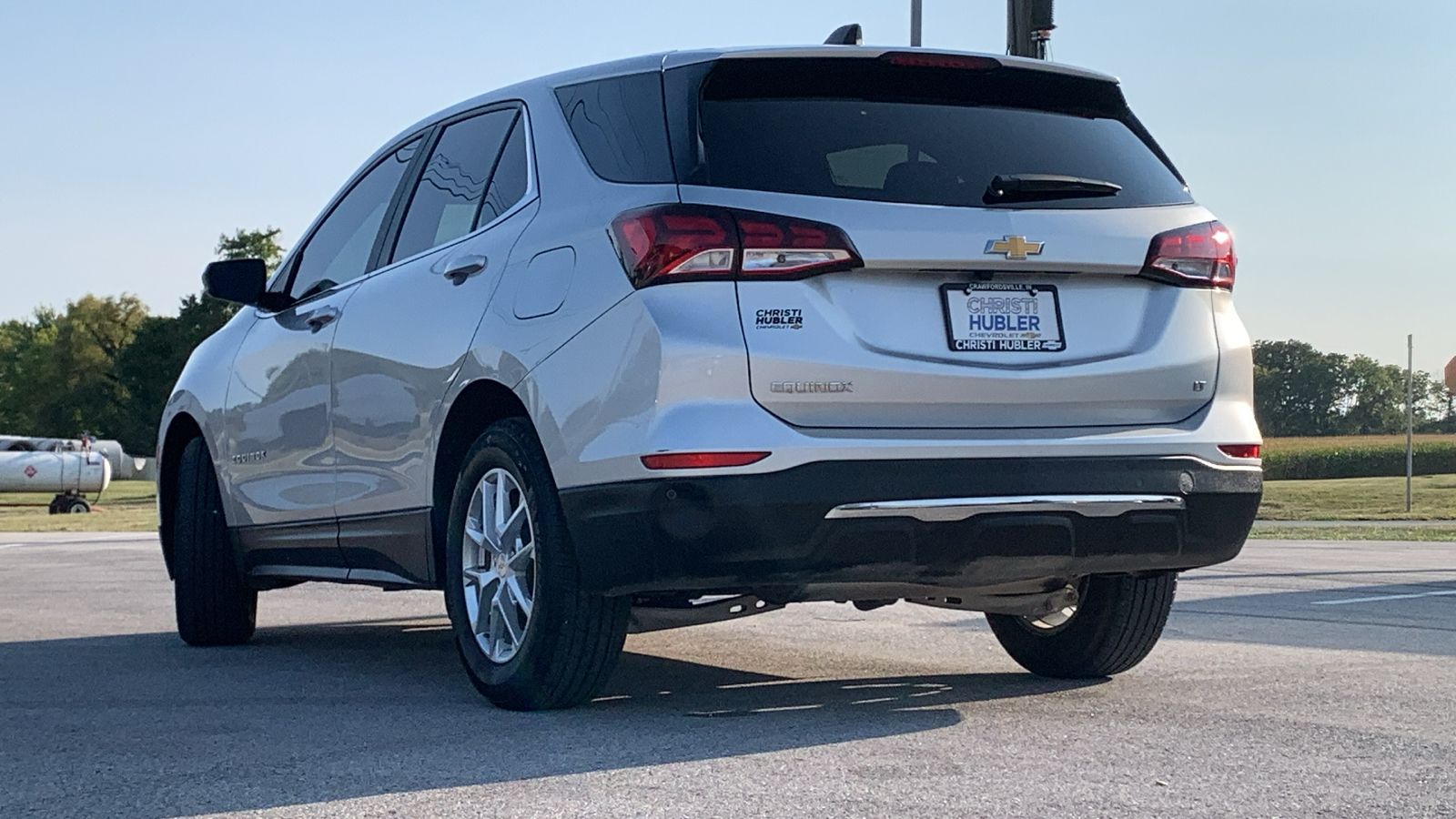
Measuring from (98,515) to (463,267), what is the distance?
127 ft

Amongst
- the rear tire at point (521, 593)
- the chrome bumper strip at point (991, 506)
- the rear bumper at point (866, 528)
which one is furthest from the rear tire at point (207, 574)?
the chrome bumper strip at point (991, 506)

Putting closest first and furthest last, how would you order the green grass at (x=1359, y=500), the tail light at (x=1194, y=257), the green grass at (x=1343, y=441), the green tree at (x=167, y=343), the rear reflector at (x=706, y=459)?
the rear reflector at (x=706, y=459)
the tail light at (x=1194, y=257)
the green grass at (x=1359, y=500)
the green grass at (x=1343, y=441)
the green tree at (x=167, y=343)

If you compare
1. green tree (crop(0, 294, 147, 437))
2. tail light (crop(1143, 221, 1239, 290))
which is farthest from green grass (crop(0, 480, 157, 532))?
green tree (crop(0, 294, 147, 437))

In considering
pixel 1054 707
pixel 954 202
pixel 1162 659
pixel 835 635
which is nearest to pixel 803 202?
pixel 954 202

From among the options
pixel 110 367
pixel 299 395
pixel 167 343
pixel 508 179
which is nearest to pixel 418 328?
pixel 508 179

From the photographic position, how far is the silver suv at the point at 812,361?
4.44 metres

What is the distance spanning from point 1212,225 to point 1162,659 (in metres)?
2.09

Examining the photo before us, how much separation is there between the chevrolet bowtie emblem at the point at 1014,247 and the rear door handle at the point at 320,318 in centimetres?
272

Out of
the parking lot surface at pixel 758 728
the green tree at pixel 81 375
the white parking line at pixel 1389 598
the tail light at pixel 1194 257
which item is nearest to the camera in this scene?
the parking lot surface at pixel 758 728

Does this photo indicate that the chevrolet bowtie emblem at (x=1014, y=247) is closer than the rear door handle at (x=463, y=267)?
Yes

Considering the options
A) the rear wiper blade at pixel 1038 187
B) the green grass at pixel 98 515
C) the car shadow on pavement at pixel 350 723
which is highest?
the rear wiper blade at pixel 1038 187

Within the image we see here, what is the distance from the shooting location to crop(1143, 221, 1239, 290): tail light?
490cm

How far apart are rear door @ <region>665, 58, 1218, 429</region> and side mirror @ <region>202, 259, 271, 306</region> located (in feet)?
9.47

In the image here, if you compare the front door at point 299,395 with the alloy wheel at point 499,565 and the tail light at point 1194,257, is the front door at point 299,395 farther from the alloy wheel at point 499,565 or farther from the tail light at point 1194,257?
the tail light at point 1194,257
